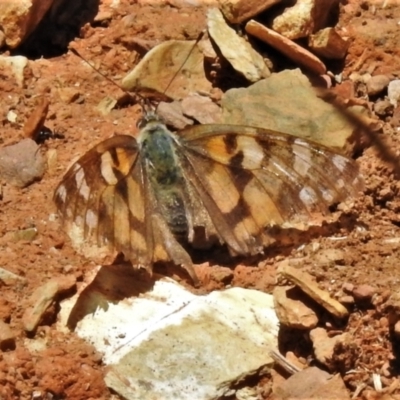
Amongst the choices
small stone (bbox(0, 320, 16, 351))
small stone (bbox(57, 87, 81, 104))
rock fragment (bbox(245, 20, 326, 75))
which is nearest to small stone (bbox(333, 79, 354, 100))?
rock fragment (bbox(245, 20, 326, 75))

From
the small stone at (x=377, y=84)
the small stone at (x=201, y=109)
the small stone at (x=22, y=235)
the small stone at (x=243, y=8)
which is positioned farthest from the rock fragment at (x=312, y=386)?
the small stone at (x=243, y=8)

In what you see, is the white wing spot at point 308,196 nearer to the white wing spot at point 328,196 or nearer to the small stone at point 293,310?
the white wing spot at point 328,196

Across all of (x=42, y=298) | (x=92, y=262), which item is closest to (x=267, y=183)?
(x=92, y=262)

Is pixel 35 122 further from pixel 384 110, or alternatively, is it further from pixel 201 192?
pixel 384 110

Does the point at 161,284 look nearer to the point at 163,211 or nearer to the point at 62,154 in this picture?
the point at 163,211

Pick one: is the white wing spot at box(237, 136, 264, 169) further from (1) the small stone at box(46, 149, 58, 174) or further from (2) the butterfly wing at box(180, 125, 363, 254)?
(1) the small stone at box(46, 149, 58, 174)

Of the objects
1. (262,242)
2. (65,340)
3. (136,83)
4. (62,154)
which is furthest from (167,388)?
(136,83)
